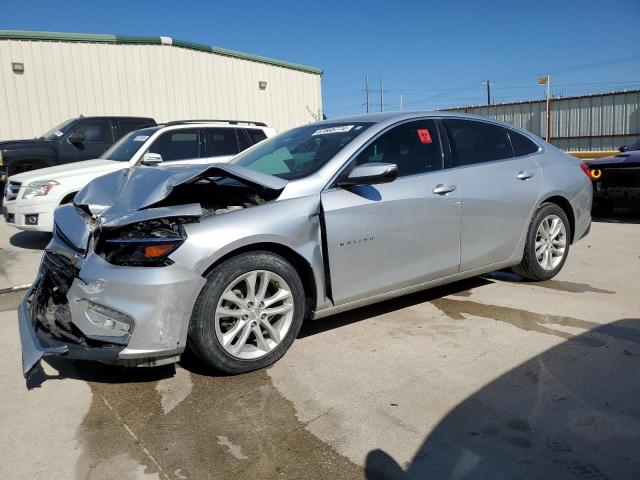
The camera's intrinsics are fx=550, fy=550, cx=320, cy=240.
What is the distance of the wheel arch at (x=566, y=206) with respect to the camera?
5.08 meters

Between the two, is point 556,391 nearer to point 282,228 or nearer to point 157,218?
point 282,228

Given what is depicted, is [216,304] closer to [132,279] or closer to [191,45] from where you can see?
[132,279]

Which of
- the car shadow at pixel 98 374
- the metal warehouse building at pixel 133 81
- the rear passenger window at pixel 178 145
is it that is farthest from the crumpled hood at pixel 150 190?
the metal warehouse building at pixel 133 81

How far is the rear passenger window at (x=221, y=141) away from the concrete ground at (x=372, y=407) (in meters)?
4.76

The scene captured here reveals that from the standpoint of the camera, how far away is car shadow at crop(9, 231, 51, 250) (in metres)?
7.91

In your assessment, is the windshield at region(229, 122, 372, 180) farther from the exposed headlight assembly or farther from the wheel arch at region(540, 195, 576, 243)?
the wheel arch at region(540, 195, 576, 243)

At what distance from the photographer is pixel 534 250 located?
4.98 meters

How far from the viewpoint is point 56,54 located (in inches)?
595

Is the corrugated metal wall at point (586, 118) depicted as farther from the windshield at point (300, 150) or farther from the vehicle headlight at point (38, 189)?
the windshield at point (300, 150)

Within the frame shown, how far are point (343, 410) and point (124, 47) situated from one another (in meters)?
16.0

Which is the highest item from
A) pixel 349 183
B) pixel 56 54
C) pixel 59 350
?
pixel 56 54

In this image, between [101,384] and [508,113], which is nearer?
[101,384]

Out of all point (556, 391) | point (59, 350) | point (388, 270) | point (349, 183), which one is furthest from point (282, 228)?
point (556, 391)

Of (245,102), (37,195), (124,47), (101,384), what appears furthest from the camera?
(245,102)
